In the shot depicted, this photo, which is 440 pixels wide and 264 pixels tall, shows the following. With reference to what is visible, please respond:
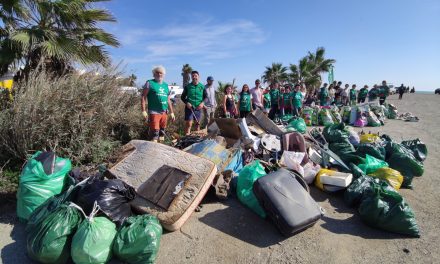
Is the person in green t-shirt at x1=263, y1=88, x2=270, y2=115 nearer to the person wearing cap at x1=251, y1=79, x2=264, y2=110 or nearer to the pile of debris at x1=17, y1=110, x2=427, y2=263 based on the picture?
the person wearing cap at x1=251, y1=79, x2=264, y2=110

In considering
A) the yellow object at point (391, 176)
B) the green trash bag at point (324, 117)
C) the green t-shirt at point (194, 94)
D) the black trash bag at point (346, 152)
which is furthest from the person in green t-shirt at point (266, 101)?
the yellow object at point (391, 176)

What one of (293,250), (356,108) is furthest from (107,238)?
(356,108)

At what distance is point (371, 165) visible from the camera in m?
4.25

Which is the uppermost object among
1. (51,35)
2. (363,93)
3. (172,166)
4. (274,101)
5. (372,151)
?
(51,35)

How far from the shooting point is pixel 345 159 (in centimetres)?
471

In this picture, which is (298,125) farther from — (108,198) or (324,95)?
(108,198)

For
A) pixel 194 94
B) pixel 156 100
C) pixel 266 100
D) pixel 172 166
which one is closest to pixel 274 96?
→ pixel 266 100

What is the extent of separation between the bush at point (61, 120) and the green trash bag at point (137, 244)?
2425 millimetres

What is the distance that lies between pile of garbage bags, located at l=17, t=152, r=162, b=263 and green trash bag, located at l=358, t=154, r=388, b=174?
10.7 ft

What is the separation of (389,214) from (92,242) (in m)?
2.92

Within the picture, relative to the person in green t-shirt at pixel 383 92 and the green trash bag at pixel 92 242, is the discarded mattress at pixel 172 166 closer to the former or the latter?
the green trash bag at pixel 92 242

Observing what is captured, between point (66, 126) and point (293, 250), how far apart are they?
383 cm

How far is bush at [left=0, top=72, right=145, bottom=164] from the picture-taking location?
4.09 m

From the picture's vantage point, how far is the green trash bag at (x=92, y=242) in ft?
7.43
